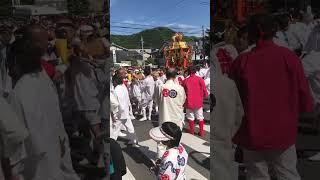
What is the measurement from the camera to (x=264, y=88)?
2791mm

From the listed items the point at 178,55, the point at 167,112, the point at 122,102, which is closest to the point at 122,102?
the point at 122,102

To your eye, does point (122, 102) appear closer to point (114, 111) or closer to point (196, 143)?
point (114, 111)

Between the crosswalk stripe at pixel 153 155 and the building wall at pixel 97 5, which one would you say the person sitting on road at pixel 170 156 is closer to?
the building wall at pixel 97 5

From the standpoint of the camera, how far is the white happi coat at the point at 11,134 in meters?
2.59

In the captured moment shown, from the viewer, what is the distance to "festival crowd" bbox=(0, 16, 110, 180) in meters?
2.67

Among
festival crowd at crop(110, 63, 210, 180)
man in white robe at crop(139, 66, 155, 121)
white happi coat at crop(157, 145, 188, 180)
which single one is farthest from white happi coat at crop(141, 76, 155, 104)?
white happi coat at crop(157, 145, 188, 180)

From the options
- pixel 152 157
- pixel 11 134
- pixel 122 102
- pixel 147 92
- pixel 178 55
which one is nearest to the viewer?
pixel 11 134

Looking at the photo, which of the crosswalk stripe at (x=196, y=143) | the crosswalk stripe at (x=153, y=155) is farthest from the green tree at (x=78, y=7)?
the crosswalk stripe at (x=196, y=143)

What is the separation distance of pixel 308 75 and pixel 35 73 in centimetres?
175

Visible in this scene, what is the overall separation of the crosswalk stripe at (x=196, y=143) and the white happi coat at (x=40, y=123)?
4828 mm

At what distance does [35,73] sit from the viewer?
2.73 meters

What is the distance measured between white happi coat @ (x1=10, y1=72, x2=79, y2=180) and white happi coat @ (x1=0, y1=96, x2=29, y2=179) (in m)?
0.04

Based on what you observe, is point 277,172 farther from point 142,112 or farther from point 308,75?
point 142,112

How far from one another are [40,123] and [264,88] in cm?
140
